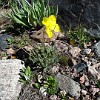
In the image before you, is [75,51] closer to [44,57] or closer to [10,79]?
[44,57]

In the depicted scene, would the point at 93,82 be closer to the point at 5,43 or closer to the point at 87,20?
the point at 87,20

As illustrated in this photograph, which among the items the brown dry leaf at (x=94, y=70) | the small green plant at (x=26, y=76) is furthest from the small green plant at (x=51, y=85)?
the brown dry leaf at (x=94, y=70)

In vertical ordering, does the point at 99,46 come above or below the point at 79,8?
below

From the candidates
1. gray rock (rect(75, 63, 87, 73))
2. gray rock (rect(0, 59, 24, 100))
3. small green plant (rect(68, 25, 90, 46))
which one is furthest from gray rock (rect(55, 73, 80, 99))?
small green plant (rect(68, 25, 90, 46))

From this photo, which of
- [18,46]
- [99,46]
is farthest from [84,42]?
[18,46]

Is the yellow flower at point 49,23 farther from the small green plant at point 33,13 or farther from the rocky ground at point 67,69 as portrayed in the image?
the small green plant at point 33,13

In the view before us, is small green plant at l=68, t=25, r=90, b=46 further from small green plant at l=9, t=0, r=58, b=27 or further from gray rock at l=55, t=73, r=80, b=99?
gray rock at l=55, t=73, r=80, b=99

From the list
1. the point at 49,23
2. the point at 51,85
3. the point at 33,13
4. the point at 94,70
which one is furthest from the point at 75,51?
the point at 33,13
